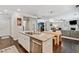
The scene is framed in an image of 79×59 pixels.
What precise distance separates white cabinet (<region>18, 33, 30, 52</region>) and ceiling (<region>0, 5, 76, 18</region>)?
0.53 m

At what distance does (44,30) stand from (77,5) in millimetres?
833

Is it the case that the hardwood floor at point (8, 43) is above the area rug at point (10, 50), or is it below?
above

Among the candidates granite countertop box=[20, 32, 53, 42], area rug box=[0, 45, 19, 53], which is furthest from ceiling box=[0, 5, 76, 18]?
area rug box=[0, 45, 19, 53]

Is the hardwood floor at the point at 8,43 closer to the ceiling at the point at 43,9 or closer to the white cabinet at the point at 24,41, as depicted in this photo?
the white cabinet at the point at 24,41

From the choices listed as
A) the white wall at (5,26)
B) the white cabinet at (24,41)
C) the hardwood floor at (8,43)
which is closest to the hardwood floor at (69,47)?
the white cabinet at (24,41)

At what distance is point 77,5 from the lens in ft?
6.01

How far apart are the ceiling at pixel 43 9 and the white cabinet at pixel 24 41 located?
Result: 529 mm

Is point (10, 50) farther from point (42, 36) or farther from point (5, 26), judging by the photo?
point (42, 36)

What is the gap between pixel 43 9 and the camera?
1905 mm

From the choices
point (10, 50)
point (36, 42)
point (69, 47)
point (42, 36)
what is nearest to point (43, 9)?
point (42, 36)

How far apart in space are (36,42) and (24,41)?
305mm

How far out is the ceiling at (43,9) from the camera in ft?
6.00

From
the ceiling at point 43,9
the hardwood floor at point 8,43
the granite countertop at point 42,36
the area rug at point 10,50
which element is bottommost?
the area rug at point 10,50
